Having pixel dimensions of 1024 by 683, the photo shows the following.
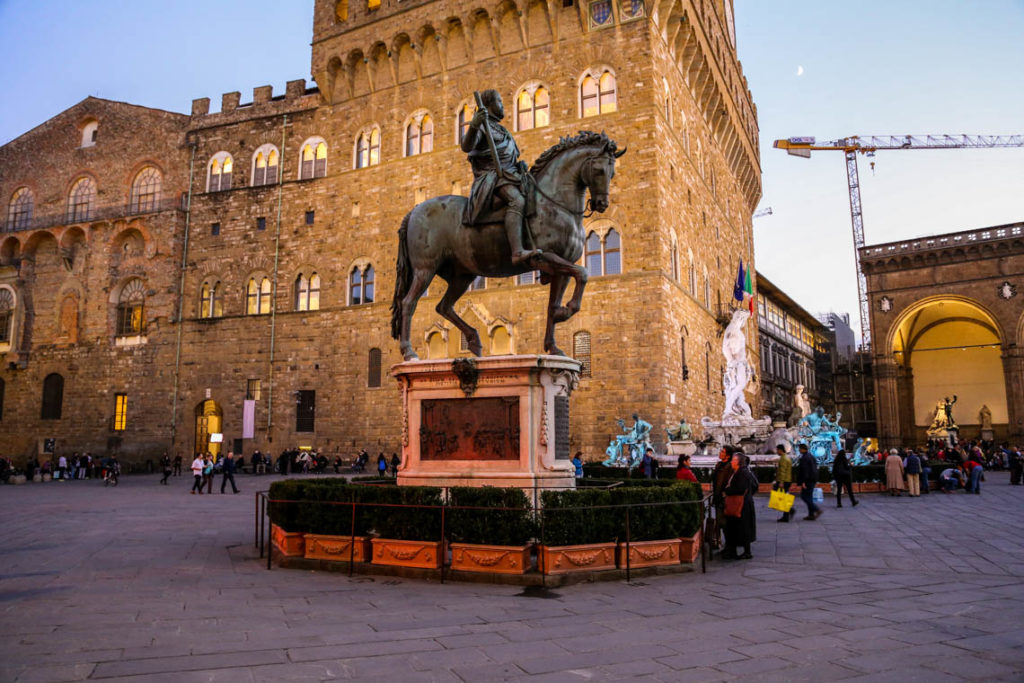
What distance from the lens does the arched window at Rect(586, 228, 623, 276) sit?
25.1 meters

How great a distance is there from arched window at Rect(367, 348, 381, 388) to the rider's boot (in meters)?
22.1

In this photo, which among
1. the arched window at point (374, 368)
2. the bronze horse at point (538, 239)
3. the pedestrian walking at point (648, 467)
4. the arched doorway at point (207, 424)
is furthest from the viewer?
the arched doorway at point (207, 424)

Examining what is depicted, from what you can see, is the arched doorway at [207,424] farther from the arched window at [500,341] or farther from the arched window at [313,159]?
the arched window at [500,341]

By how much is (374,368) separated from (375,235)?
18.8 feet

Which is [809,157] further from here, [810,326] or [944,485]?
[944,485]

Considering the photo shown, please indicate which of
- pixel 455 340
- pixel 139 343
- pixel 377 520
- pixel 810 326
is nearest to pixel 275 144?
pixel 139 343

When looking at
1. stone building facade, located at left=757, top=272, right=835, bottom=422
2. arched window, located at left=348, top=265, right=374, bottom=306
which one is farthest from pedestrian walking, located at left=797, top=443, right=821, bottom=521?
stone building facade, located at left=757, top=272, right=835, bottom=422

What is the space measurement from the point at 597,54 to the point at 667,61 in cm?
311

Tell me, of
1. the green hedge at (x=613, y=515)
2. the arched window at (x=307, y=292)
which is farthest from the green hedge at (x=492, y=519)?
the arched window at (x=307, y=292)

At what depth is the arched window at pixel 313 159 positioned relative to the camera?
31.9 meters

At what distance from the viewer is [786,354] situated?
53062 mm

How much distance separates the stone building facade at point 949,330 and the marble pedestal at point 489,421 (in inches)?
1402

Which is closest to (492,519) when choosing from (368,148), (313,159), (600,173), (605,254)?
(600,173)

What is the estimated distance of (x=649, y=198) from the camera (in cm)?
2470
